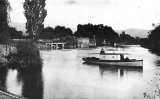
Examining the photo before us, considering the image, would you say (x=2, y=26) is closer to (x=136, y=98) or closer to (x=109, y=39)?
(x=136, y=98)

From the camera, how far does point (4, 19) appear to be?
24688 mm

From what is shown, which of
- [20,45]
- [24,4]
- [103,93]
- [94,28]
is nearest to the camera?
[103,93]

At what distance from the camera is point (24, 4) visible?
59.2 meters

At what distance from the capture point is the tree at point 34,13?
192 ft

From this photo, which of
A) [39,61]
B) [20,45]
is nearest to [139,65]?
[39,61]

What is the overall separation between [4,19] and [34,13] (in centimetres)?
3466

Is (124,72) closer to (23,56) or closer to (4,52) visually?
(23,56)

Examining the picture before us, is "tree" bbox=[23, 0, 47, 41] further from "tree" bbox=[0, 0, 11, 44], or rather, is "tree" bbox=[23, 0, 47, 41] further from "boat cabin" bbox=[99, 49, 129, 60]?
"tree" bbox=[0, 0, 11, 44]

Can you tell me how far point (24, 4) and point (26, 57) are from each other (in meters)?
26.2

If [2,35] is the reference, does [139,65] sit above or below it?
below

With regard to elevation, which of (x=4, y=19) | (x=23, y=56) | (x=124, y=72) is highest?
(x=4, y=19)

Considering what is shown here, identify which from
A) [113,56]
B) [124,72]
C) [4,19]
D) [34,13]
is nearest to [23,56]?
[4,19]

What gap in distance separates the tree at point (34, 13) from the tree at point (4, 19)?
1305 inches

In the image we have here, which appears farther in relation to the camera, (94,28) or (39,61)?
(94,28)
